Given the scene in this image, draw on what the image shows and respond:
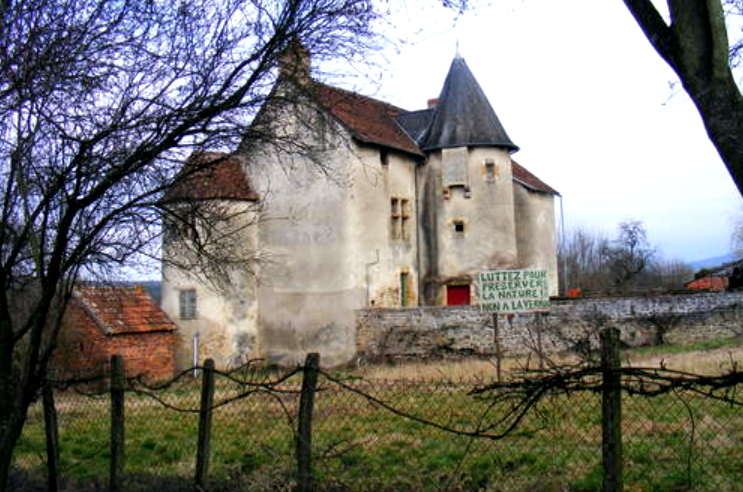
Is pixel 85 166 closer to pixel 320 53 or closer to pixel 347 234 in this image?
pixel 320 53

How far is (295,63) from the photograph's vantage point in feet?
20.5

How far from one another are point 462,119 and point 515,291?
13.6 meters

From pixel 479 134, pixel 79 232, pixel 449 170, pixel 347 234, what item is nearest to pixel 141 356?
pixel 347 234

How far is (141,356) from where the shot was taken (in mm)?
22172

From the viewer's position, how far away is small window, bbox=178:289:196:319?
24.5 meters

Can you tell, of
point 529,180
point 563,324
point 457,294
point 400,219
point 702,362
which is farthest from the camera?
point 529,180

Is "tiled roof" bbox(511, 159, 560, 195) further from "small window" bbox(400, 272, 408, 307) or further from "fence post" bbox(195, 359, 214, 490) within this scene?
"fence post" bbox(195, 359, 214, 490)

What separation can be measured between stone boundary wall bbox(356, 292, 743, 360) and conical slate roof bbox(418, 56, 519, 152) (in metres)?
7.15

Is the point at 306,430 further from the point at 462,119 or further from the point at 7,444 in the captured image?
the point at 462,119

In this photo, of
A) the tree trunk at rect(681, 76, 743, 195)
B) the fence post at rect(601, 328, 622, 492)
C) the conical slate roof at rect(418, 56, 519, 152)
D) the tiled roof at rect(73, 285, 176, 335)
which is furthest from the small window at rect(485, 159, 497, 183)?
the tree trunk at rect(681, 76, 743, 195)

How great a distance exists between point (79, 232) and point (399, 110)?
992 inches

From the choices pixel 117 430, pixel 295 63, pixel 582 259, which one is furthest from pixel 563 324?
pixel 582 259

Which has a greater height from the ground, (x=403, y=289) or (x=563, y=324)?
(x=403, y=289)

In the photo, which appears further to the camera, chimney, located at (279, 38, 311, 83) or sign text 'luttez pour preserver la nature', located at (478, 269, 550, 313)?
sign text 'luttez pour preserver la nature', located at (478, 269, 550, 313)
